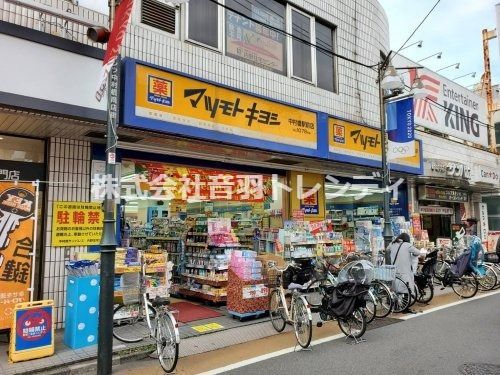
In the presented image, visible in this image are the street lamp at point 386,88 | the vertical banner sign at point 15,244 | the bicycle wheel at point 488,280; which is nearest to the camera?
the vertical banner sign at point 15,244

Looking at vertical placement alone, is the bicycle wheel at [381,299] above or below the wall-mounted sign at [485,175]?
below

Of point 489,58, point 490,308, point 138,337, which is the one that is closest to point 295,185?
point 490,308

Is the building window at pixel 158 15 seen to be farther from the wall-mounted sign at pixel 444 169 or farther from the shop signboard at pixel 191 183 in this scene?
the wall-mounted sign at pixel 444 169

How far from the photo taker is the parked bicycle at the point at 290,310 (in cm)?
649

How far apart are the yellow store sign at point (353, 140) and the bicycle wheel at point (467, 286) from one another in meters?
3.85

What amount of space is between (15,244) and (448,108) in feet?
58.5

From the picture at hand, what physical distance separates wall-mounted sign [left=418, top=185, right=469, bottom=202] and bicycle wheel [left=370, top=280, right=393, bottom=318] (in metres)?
8.85

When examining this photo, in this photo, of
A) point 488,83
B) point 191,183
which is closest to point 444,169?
point 191,183

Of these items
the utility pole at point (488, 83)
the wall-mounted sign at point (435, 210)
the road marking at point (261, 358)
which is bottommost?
the road marking at point (261, 358)

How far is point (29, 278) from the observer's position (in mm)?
6473

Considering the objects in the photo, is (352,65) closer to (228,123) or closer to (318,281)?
(228,123)

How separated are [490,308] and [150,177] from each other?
26.9ft

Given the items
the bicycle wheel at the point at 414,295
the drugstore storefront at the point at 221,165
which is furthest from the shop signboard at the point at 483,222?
the bicycle wheel at the point at 414,295

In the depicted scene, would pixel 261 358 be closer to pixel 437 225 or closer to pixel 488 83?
pixel 437 225
